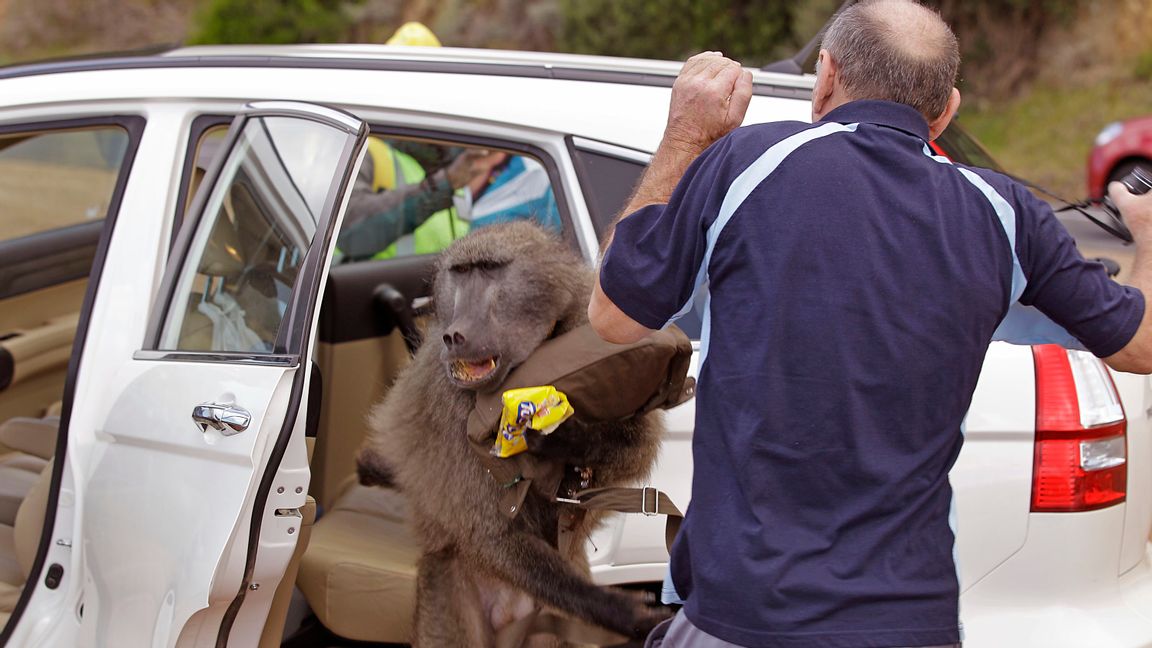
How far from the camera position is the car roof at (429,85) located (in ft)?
9.02

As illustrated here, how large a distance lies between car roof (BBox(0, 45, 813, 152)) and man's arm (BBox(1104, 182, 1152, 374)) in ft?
2.97

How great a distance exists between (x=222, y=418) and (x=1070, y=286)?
1.69m

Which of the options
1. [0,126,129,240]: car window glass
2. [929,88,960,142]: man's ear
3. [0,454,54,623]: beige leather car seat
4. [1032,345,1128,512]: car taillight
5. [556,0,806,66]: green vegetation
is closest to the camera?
[929,88,960,142]: man's ear

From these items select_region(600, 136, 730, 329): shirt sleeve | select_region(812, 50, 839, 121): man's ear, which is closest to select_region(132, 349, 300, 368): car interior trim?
select_region(600, 136, 730, 329): shirt sleeve

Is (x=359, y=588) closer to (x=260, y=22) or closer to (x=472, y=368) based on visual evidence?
(x=472, y=368)

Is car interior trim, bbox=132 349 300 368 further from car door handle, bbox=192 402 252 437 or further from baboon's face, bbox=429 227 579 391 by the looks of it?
baboon's face, bbox=429 227 579 391

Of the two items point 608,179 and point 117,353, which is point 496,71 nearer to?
point 608,179

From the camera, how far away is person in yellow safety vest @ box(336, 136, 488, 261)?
4262 mm

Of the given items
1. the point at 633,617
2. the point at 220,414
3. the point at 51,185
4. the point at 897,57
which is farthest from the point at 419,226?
the point at 51,185

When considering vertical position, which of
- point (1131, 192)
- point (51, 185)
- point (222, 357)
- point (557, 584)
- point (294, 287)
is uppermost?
point (51, 185)

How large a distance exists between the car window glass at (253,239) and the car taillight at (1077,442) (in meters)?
1.67

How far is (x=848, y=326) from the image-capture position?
1697mm

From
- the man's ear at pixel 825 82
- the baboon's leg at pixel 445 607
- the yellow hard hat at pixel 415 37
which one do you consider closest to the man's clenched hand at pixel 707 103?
the man's ear at pixel 825 82

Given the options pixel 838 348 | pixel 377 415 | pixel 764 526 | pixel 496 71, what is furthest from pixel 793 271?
pixel 377 415
